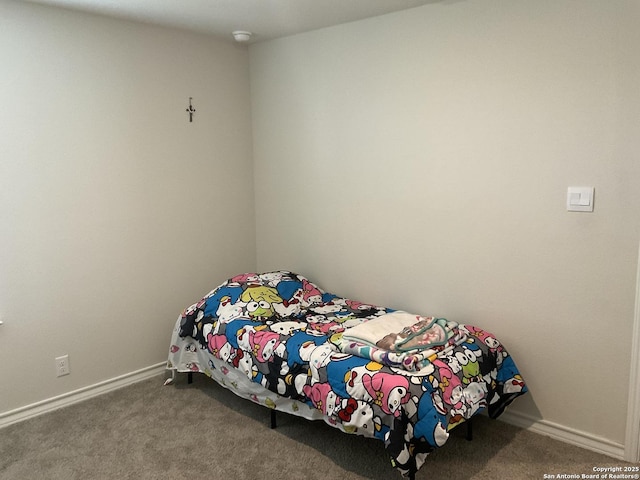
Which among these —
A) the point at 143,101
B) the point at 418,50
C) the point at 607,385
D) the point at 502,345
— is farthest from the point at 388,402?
the point at 143,101

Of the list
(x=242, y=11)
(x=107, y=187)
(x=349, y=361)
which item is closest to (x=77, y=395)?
(x=107, y=187)

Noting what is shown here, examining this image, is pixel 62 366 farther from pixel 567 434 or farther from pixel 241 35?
pixel 567 434

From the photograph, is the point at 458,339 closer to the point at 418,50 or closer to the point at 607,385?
the point at 607,385

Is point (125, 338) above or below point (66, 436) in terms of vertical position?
above

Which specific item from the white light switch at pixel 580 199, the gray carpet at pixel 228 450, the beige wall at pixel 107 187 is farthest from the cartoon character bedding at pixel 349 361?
the white light switch at pixel 580 199

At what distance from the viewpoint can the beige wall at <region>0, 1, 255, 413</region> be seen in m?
2.97

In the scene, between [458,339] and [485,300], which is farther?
[485,300]

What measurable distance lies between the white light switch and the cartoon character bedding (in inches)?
30.4

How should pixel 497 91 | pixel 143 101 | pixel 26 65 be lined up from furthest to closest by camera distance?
pixel 143 101, pixel 26 65, pixel 497 91

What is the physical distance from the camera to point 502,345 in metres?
2.86

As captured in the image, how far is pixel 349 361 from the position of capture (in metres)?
2.52

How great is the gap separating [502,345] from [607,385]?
20.0 inches

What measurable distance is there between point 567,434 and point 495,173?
135 centimetres

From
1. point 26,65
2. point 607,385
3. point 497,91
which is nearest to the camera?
point 607,385
